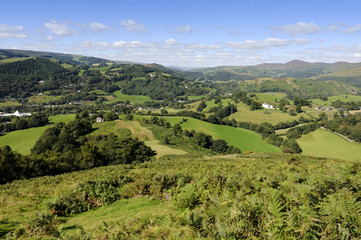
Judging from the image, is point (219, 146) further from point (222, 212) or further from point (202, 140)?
point (222, 212)

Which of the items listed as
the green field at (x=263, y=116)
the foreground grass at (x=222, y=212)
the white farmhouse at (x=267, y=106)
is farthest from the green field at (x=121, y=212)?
the white farmhouse at (x=267, y=106)

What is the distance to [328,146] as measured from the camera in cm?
9244

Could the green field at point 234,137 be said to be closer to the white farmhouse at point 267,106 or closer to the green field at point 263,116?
the green field at point 263,116

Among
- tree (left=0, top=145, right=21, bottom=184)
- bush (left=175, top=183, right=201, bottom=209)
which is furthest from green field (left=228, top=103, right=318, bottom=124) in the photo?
bush (left=175, top=183, right=201, bottom=209)

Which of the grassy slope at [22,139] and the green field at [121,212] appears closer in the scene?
the green field at [121,212]

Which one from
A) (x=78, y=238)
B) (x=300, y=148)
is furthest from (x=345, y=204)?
(x=300, y=148)

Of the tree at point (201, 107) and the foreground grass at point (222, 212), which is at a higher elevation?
the foreground grass at point (222, 212)

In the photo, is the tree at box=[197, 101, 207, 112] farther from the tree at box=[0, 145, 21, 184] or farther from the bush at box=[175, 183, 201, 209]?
the bush at box=[175, 183, 201, 209]

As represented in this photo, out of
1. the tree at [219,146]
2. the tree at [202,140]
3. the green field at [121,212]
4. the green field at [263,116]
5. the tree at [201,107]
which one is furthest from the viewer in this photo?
the tree at [201,107]

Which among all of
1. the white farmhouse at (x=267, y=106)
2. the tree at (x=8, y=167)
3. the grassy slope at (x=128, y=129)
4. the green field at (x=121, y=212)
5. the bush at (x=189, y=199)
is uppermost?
the bush at (x=189, y=199)

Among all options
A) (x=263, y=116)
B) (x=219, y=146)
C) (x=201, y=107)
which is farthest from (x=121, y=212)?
(x=201, y=107)

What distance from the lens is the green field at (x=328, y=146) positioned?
8081 cm

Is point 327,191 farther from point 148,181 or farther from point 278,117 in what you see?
point 278,117

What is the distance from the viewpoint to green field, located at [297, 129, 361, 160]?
80.8 m
